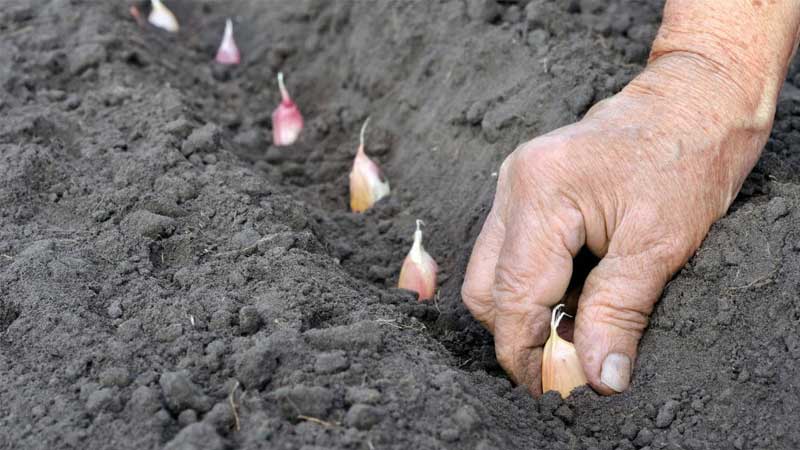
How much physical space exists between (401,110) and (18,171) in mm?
1450

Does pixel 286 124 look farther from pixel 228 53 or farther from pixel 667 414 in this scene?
pixel 667 414

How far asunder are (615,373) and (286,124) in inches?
78.8

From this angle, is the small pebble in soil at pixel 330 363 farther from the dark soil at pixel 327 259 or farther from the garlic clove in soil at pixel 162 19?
the garlic clove in soil at pixel 162 19

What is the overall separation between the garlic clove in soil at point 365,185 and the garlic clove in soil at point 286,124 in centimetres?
54

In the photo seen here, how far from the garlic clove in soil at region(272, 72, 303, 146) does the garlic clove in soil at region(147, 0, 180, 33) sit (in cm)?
120

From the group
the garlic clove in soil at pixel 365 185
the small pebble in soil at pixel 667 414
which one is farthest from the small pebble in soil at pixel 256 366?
the garlic clove in soil at pixel 365 185

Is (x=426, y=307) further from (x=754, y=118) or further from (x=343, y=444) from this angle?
(x=754, y=118)

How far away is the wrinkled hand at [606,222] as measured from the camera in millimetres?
2131

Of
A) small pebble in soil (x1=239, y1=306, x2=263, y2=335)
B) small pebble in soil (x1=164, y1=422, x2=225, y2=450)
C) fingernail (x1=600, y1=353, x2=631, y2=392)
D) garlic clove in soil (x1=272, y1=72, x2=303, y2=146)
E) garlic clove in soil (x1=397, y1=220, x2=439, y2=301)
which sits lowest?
garlic clove in soil (x1=272, y1=72, x2=303, y2=146)

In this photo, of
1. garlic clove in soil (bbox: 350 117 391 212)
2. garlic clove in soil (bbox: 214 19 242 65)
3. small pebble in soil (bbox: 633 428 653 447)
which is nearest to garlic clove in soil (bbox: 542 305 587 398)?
small pebble in soil (bbox: 633 428 653 447)

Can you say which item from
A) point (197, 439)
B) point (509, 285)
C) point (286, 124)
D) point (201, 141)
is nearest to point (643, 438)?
point (509, 285)

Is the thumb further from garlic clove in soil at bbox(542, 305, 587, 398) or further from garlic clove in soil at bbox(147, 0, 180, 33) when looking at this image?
garlic clove in soil at bbox(147, 0, 180, 33)

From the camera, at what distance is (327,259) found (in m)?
2.49

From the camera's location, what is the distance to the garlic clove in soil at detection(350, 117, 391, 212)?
3207 millimetres
